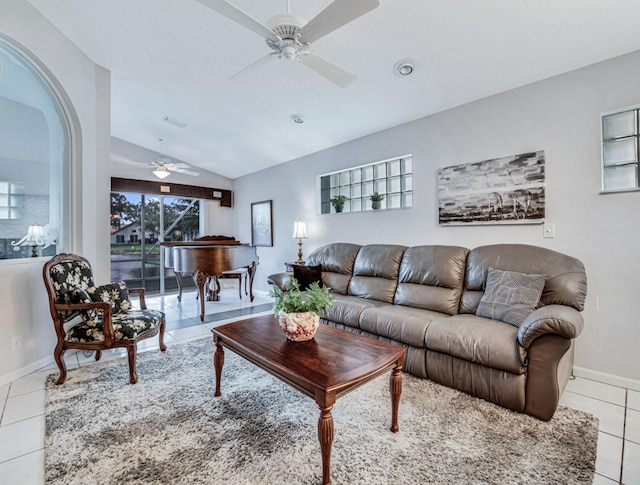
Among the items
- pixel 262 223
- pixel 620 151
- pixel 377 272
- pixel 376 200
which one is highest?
pixel 620 151

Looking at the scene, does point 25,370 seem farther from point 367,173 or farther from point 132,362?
point 367,173

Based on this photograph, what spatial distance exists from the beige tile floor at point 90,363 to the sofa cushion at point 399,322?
1047 mm

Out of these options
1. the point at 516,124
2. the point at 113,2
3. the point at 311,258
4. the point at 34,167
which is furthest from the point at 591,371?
the point at 34,167

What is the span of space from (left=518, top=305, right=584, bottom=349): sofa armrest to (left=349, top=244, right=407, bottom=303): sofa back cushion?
1.48 meters

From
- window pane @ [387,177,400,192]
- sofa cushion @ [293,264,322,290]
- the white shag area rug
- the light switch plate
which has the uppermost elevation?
window pane @ [387,177,400,192]

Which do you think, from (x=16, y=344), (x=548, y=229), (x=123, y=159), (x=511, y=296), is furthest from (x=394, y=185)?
(x=123, y=159)

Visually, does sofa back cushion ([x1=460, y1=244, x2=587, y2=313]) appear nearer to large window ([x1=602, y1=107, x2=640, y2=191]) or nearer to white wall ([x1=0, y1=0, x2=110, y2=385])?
large window ([x1=602, y1=107, x2=640, y2=191])

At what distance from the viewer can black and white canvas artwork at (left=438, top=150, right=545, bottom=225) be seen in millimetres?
2771

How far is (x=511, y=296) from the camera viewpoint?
2408mm

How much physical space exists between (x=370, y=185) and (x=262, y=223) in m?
2.78

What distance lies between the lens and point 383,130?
13.2 feet

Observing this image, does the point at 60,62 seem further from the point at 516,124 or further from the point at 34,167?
the point at 516,124

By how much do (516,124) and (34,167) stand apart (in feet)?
15.2

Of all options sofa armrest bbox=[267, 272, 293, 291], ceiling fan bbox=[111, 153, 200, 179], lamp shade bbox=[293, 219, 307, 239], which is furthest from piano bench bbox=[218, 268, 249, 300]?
ceiling fan bbox=[111, 153, 200, 179]
